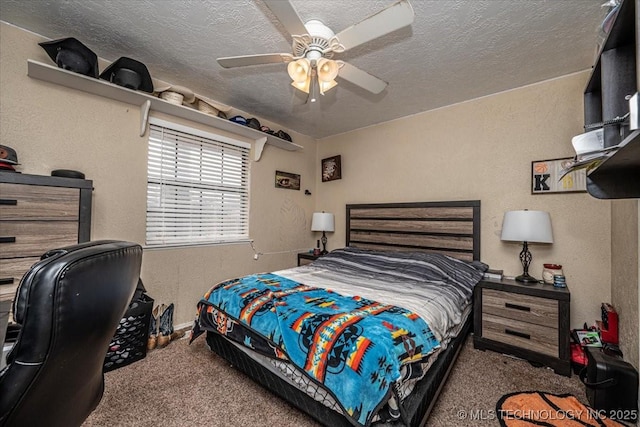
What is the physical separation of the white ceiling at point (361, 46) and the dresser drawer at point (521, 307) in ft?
6.58

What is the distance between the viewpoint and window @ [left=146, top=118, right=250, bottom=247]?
108 inches

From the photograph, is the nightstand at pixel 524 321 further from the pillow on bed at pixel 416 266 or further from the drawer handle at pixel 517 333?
the pillow on bed at pixel 416 266

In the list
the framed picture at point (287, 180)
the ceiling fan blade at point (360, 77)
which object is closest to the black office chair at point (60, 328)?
the ceiling fan blade at point (360, 77)

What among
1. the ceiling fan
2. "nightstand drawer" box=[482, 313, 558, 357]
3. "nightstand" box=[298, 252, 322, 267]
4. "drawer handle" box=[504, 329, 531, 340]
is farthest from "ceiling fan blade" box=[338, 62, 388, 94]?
"nightstand" box=[298, 252, 322, 267]

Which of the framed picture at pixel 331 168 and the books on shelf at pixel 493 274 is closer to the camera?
the books on shelf at pixel 493 274

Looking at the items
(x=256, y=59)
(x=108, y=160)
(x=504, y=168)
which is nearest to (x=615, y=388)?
(x=504, y=168)

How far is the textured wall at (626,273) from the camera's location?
1.59 metres

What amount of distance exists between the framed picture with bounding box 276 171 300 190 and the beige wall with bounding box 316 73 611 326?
1.02 meters

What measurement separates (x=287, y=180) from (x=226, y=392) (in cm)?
276

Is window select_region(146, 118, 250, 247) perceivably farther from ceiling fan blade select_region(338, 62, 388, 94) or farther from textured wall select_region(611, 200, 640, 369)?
textured wall select_region(611, 200, 640, 369)

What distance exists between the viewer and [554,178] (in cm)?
249

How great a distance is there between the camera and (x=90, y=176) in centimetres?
230

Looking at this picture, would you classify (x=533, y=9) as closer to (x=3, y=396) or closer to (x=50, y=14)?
(x=3, y=396)

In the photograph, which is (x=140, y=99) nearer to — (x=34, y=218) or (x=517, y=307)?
(x=34, y=218)
